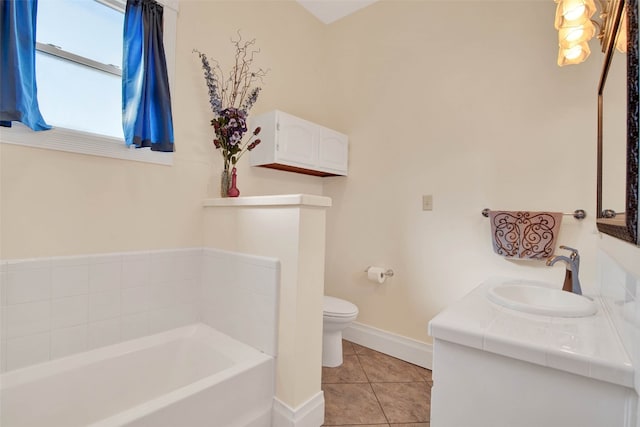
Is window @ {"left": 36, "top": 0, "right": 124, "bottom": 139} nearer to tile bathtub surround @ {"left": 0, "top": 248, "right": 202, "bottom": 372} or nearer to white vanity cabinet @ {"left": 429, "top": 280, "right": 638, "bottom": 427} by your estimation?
tile bathtub surround @ {"left": 0, "top": 248, "right": 202, "bottom": 372}

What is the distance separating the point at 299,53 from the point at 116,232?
209 centimetres

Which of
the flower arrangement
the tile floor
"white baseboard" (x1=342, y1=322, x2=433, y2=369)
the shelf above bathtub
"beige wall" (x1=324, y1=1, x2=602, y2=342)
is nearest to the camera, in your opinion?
the shelf above bathtub

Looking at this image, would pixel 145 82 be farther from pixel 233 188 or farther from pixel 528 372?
pixel 528 372

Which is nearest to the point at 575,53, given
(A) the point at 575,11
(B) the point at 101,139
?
(A) the point at 575,11

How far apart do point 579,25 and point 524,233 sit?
1.06 m

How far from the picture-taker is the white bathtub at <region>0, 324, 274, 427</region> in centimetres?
116

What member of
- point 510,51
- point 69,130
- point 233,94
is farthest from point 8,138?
point 510,51

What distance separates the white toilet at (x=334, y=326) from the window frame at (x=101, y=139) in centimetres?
147

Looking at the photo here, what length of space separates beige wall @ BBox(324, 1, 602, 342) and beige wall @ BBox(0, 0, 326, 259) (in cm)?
43

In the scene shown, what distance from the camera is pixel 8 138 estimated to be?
127 cm

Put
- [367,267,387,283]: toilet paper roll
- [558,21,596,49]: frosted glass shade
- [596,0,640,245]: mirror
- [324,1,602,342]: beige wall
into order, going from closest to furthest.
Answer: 1. [596,0,640,245]: mirror
2. [558,21,596,49]: frosted glass shade
3. [324,1,602,342]: beige wall
4. [367,267,387,283]: toilet paper roll

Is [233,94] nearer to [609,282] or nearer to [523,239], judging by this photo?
[523,239]

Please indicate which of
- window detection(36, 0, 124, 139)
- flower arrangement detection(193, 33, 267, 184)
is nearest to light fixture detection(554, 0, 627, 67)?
flower arrangement detection(193, 33, 267, 184)

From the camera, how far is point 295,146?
2.26 m
